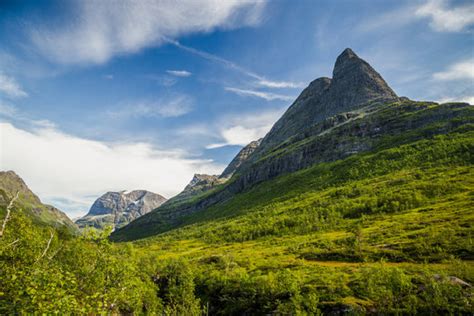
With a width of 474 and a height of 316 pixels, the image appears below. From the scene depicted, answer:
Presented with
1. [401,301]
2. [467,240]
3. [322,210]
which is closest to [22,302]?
[401,301]

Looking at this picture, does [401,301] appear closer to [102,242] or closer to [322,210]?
[102,242]

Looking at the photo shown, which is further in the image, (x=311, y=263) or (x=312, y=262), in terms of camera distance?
(x=312, y=262)

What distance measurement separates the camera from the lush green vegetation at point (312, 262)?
21.3 metres

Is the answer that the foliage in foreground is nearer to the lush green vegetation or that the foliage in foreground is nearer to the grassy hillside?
the lush green vegetation

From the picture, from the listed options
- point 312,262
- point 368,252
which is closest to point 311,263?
point 312,262

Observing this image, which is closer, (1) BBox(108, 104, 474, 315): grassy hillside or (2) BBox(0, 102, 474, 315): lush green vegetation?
(2) BBox(0, 102, 474, 315): lush green vegetation

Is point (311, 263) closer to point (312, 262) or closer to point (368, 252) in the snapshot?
point (312, 262)

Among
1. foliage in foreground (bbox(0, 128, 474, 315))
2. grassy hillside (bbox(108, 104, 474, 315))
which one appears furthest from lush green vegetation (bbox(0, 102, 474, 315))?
grassy hillside (bbox(108, 104, 474, 315))

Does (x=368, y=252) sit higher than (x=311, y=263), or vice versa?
(x=368, y=252)

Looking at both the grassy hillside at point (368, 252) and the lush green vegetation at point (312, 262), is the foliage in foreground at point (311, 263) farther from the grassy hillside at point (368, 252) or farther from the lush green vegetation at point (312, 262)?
the grassy hillside at point (368, 252)

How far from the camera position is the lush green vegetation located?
21266 millimetres

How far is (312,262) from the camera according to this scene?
280 ft

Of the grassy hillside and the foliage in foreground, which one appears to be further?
the grassy hillside

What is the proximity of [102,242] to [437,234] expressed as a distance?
89.7m
